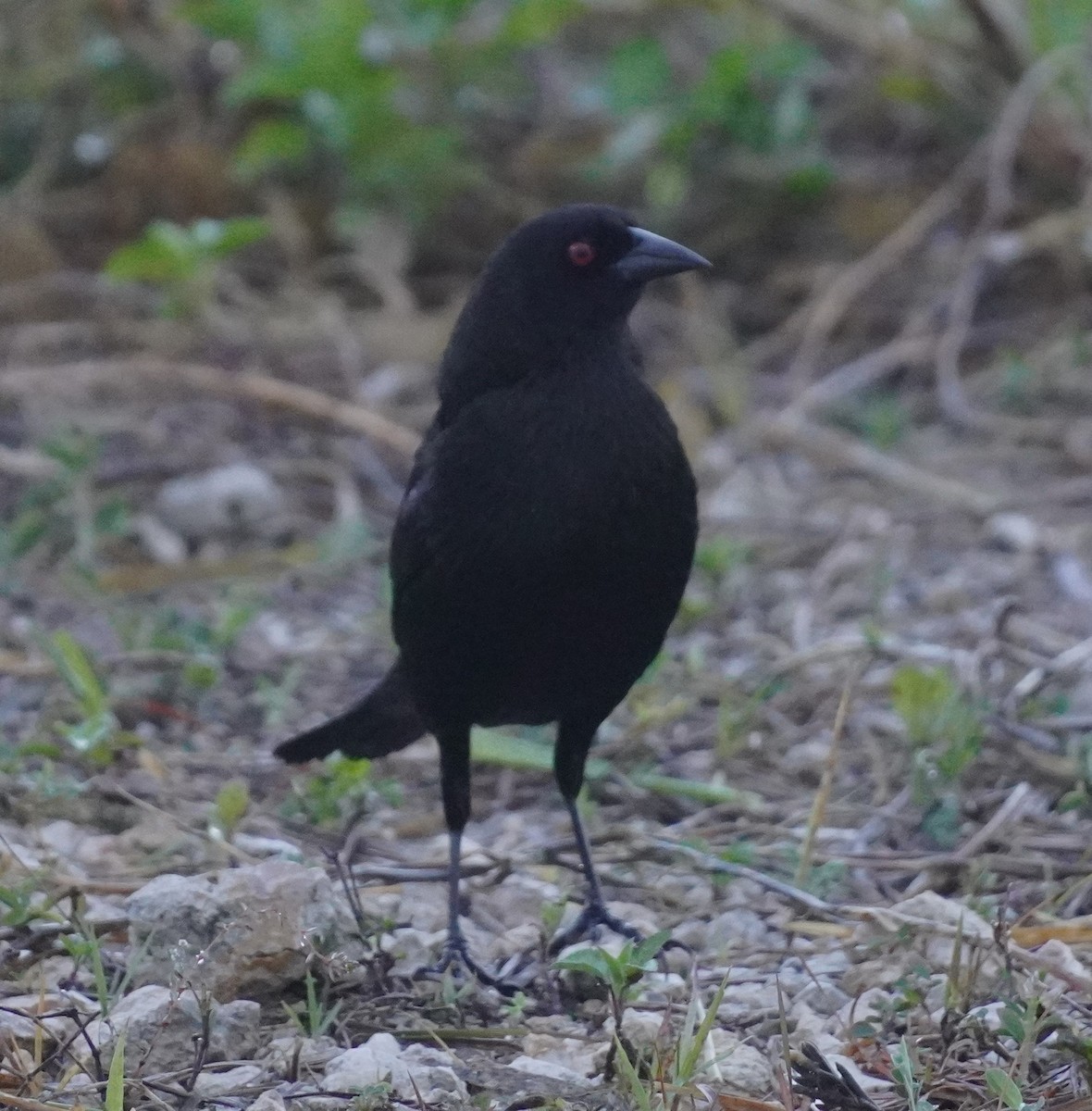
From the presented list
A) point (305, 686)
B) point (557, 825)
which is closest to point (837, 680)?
point (557, 825)

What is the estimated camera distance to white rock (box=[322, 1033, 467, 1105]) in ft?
7.56

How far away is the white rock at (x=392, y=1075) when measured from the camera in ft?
7.56

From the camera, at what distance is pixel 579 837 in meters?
3.31

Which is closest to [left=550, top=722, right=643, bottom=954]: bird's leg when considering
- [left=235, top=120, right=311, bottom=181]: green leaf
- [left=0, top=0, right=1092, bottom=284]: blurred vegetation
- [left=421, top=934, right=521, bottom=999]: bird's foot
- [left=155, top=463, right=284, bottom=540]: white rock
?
[left=421, top=934, right=521, bottom=999]: bird's foot

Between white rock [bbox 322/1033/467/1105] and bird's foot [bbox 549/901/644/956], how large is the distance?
2.26 ft

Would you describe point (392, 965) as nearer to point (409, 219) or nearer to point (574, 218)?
point (574, 218)

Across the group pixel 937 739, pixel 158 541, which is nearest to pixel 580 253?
pixel 937 739

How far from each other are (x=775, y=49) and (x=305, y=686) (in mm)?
3450

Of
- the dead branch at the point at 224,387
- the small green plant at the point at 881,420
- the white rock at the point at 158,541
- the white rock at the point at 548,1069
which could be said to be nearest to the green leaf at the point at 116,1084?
the white rock at the point at 548,1069

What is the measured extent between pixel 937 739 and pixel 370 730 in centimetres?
116

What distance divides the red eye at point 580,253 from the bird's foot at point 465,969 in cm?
122

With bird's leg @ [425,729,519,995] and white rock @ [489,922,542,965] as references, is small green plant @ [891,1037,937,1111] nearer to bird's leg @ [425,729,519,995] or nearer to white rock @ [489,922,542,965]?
white rock @ [489,922,542,965]

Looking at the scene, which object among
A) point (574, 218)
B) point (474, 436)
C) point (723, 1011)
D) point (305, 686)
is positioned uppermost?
point (574, 218)

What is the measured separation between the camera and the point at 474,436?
10.1 feet
